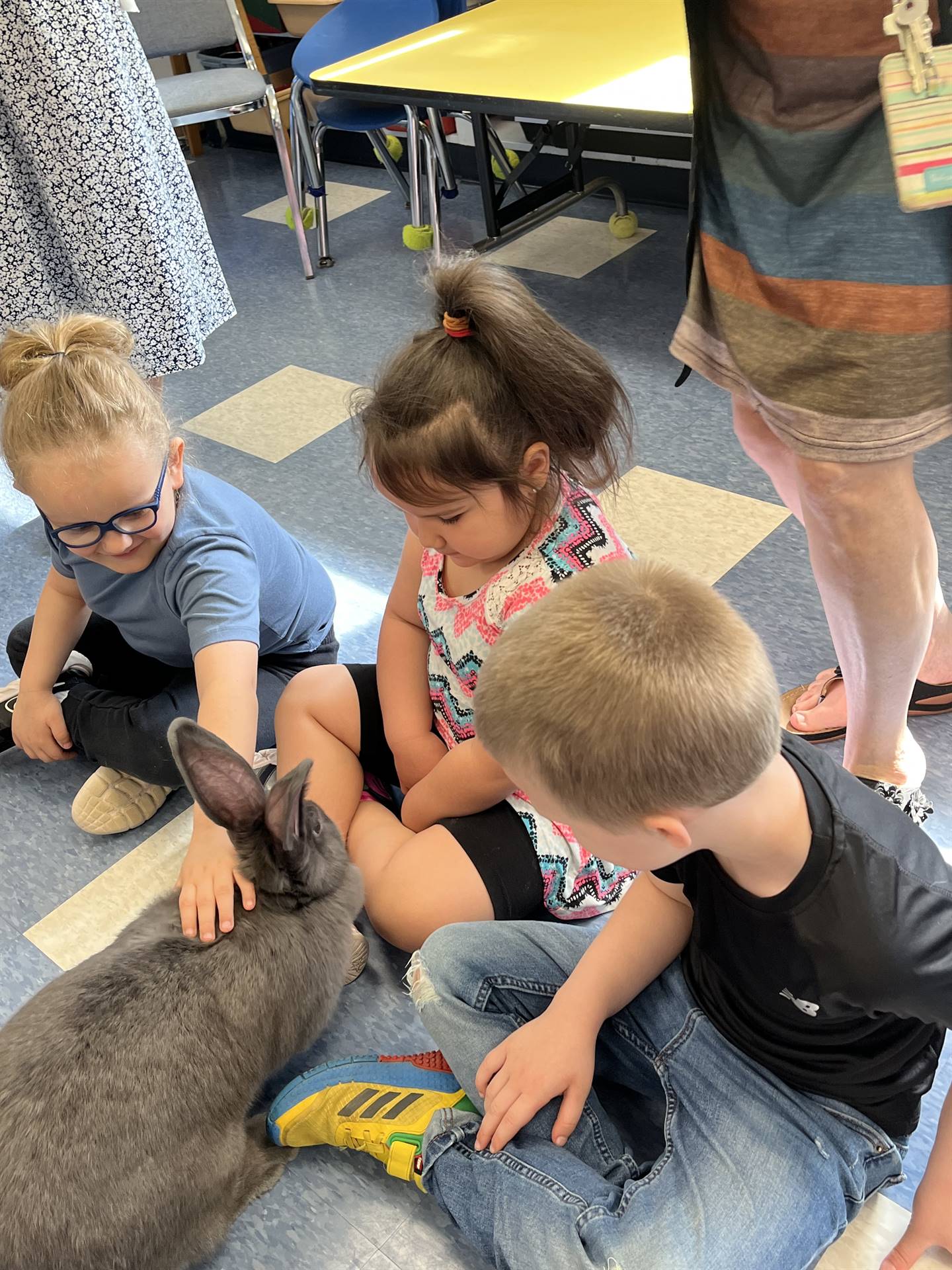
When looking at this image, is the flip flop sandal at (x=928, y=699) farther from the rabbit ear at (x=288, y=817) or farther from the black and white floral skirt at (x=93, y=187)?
the black and white floral skirt at (x=93, y=187)

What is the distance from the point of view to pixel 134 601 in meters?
1.33

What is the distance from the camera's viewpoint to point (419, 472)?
1.04 metres

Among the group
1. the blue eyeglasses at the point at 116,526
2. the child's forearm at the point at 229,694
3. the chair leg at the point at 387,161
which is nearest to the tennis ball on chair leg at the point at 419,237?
the chair leg at the point at 387,161

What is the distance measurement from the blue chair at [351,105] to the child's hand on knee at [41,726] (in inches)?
69.0

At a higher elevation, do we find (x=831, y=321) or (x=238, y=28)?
(x=238, y=28)

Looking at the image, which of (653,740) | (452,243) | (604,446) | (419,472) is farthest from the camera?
(452,243)

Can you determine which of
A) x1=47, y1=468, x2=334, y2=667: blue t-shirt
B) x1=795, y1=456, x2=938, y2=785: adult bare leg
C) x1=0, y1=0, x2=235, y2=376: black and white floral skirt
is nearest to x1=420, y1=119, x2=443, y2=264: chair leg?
x1=0, y1=0, x2=235, y2=376: black and white floral skirt

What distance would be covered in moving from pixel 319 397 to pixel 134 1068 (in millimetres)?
1693

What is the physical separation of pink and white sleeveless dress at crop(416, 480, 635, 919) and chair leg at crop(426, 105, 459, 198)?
1.74 metres

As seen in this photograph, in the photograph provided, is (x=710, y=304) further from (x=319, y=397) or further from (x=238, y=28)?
(x=238, y=28)

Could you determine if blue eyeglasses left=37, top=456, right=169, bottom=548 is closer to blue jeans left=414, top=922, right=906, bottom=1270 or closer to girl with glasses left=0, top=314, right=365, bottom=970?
girl with glasses left=0, top=314, right=365, bottom=970

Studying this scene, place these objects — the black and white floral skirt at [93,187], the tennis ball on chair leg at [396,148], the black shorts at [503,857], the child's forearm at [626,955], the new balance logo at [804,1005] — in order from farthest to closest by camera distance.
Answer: the tennis ball on chair leg at [396,148] < the black and white floral skirt at [93,187] < the black shorts at [503,857] < the child's forearm at [626,955] < the new balance logo at [804,1005]

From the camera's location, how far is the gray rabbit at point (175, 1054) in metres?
0.86

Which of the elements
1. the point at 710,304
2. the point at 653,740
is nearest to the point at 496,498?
the point at 710,304
